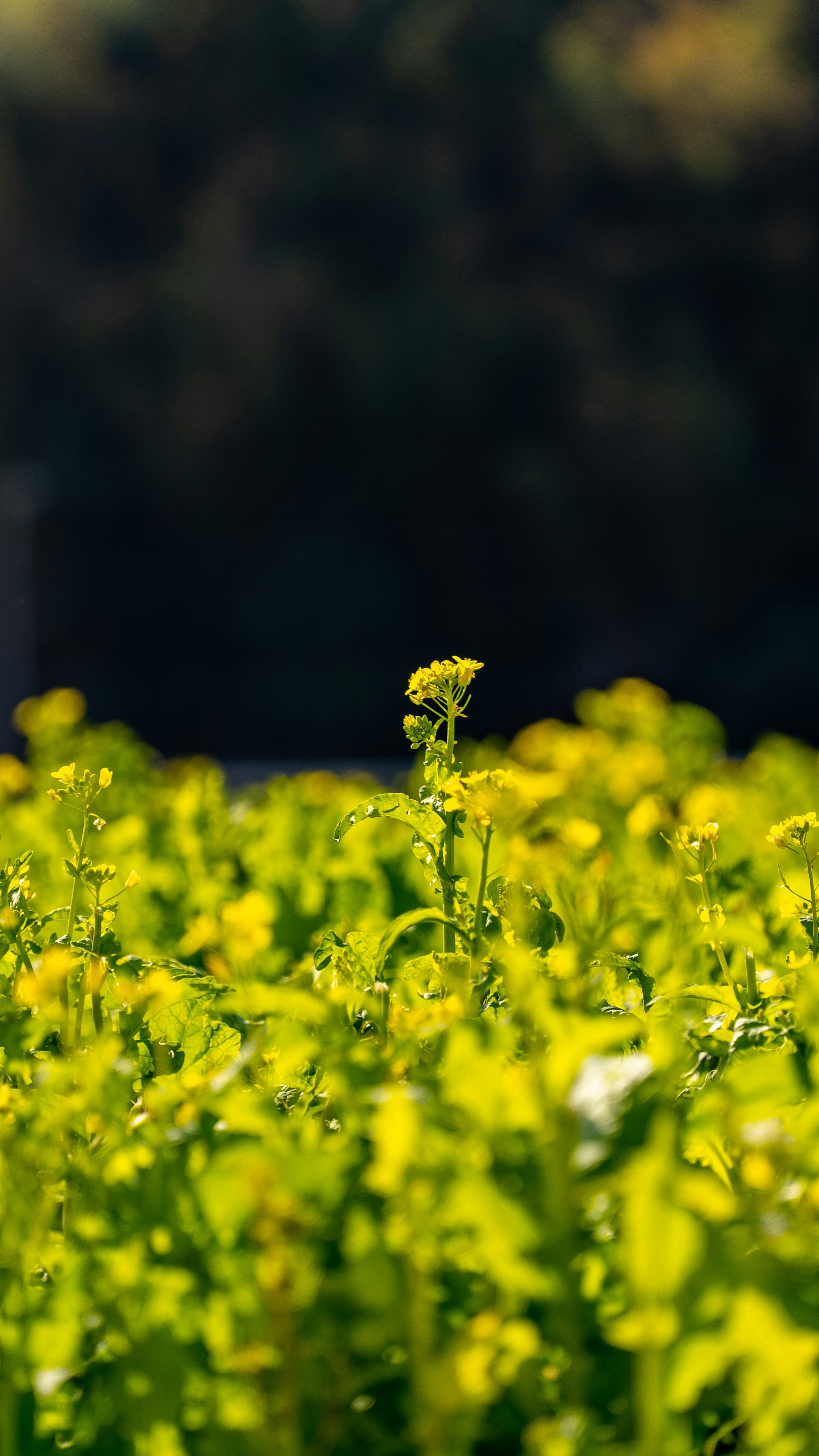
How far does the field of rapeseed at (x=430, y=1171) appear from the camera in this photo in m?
0.74

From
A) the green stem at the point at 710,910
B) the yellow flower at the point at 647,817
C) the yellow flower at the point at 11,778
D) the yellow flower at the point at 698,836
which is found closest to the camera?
the green stem at the point at 710,910

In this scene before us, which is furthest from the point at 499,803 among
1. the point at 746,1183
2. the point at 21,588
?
the point at 21,588

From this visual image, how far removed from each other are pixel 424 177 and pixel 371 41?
153cm

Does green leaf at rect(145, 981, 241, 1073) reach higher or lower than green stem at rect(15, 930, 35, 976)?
lower

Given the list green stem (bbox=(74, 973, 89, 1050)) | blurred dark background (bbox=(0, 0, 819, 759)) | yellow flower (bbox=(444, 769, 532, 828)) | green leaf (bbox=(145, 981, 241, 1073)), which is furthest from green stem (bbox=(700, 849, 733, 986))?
blurred dark background (bbox=(0, 0, 819, 759))

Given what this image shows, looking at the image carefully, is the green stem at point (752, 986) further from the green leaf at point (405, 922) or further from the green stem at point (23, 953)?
the green stem at point (23, 953)

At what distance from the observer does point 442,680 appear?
1.38 metres

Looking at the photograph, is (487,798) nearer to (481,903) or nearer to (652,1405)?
(481,903)

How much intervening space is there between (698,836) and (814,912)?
0.48 feet

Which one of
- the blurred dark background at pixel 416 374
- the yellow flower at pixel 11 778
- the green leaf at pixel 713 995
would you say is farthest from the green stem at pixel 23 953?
the blurred dark background at pixel 416 374

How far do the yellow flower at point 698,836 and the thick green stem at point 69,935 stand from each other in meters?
0.64

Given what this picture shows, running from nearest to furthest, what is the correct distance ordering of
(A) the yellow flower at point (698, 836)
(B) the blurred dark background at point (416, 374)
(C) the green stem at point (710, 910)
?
(C) the green stem at point (710, 910), (A) the yellow flower at point (698, 836), (B) the blurred dark background at point (416, 374)

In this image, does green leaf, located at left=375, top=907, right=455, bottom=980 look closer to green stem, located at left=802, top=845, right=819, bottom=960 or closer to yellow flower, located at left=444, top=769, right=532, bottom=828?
yellow flower, located at left=444, top=769, right=532, bottom=828

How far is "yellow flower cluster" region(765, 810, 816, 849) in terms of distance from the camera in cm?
131
